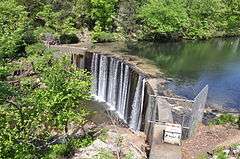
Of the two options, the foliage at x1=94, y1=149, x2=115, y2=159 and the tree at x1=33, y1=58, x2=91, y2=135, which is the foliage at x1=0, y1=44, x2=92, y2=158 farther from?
the foliage at x1=94, y1=149, x2=115, y2=159

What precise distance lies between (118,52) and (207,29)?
642 inches

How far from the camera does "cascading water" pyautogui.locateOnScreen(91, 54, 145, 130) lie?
84.0 ft

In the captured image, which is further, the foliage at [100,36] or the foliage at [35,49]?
the foliage at [100,36]

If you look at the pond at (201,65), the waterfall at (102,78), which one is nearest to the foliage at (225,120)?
the pond at (201,65)

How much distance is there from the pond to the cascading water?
2.48 meters

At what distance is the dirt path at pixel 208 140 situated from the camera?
17891 millimetres

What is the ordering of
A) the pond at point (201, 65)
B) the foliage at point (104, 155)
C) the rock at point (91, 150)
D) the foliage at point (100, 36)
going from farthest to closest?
the foliage at point (100, 36)
the pond at point (201, 65)
the rock at point (91, 150)
the foliage at point (104, 155)

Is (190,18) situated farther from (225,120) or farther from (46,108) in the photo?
(46,108)

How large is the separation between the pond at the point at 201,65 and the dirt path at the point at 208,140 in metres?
5.54

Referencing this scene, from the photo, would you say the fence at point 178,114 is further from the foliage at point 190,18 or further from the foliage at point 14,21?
the foliage at point 190,18

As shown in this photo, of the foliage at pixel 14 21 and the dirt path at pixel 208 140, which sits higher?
the foliage at pixel 14 21

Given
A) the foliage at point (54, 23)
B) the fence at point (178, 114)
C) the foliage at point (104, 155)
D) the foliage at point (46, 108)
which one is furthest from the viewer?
the foliage at point (54, 23)

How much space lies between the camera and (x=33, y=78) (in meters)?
28.8

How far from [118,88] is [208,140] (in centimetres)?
1082
